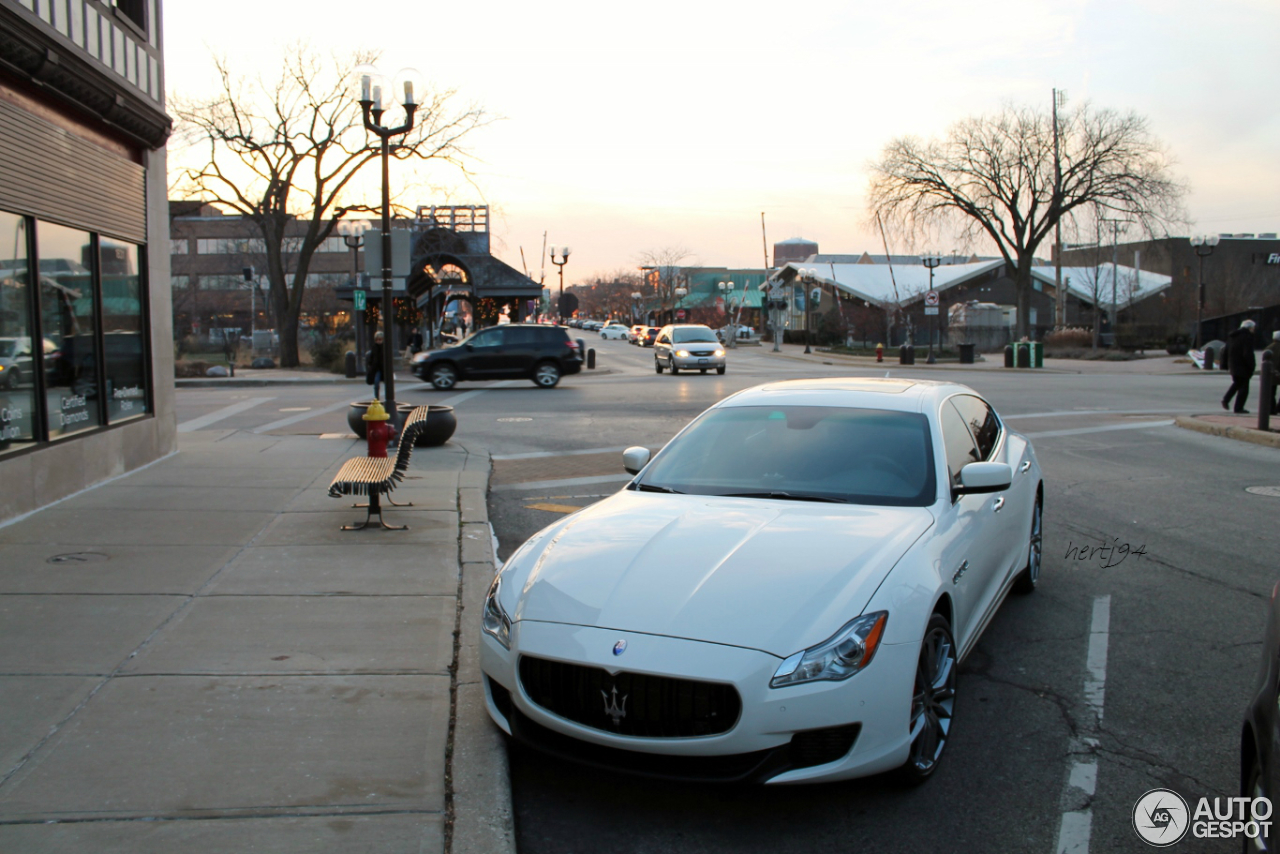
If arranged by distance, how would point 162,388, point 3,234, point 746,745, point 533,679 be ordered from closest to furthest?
point 746,745, point 533,679, point 3,234, point 162,388

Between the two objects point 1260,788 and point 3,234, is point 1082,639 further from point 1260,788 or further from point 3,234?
point 3,234

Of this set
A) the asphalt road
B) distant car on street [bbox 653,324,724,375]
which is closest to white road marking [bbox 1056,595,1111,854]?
the asphalt road

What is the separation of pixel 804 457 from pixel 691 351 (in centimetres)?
2762

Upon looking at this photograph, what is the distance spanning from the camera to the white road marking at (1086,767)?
3.48 meters

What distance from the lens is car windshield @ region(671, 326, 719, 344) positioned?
3378cm

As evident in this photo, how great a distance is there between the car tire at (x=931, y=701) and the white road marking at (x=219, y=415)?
1485 centimetres

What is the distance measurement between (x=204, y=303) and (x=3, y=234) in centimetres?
8489

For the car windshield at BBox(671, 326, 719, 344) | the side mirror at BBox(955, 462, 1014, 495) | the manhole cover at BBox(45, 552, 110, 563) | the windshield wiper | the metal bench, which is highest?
the car windshield at BBox(671, 326, 719, 344)

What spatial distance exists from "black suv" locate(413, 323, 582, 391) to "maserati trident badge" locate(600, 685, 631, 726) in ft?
77.7

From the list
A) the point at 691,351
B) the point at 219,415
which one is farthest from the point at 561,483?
the point at 691,351

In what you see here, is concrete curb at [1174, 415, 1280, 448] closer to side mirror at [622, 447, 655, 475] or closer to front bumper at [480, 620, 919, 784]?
side mirror at [622, 447, 655, 475]

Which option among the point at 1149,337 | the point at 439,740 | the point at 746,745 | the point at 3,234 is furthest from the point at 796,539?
the point at 1149,337

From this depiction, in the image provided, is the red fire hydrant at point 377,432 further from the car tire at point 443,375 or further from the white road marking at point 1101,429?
the car tire at point 443,375

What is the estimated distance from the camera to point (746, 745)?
337cm
